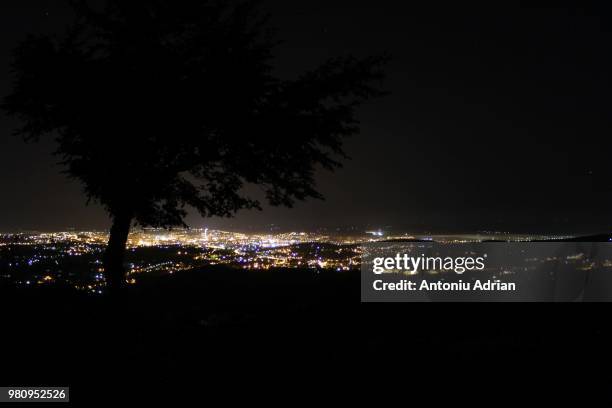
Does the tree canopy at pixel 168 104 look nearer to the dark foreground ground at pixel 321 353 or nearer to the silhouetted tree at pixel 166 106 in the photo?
the silhouetted tree at pixel 166 106

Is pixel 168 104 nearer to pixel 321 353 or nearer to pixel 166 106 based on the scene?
pixel 166 106

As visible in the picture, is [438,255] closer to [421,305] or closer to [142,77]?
[421,305]

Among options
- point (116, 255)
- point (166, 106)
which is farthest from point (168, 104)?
point (116, 255)

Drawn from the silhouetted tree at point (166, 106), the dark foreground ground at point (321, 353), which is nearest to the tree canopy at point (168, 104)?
the silhouetted tree at point (166, 106)

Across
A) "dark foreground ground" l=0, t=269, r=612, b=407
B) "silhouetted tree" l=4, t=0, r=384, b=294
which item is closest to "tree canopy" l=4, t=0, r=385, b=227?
"silhouetted tree" l=4, t=0, r=384, b=294

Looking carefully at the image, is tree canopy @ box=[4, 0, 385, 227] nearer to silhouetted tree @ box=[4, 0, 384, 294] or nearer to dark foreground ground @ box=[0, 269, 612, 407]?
silhouetted tree @ box=[4, 0, 384, 294]

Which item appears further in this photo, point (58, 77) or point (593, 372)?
point (58, 77)

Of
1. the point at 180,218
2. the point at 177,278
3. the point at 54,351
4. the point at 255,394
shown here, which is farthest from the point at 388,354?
the point at 177,278
